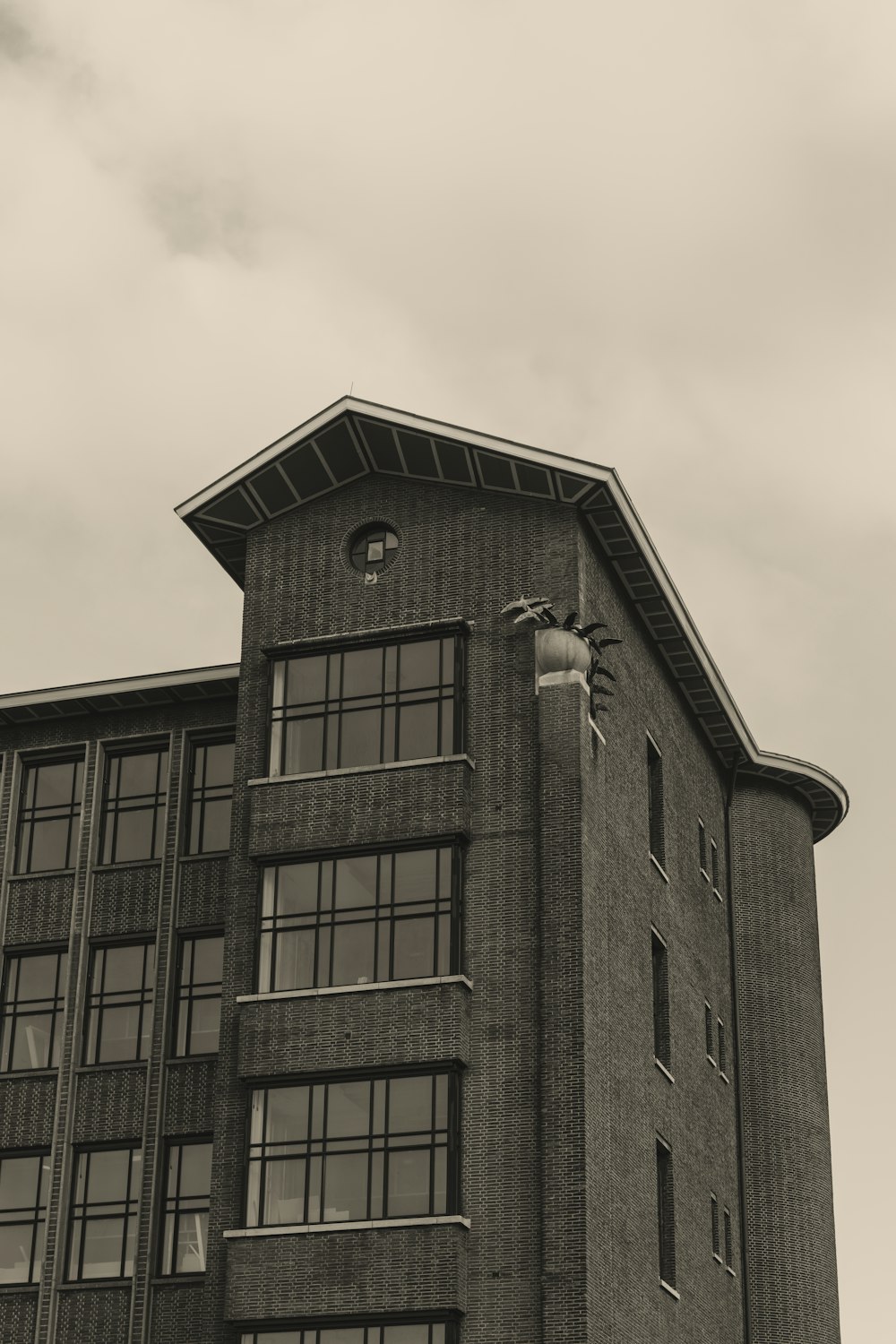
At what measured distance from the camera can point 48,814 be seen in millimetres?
44344

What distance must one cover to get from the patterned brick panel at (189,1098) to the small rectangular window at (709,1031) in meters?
11.1

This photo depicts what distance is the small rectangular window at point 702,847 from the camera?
46188mm

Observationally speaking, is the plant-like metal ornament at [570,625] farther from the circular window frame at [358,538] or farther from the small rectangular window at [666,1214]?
the small rectangular window at [666,1214]

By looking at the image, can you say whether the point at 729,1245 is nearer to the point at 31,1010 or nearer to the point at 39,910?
the point at 31,1010

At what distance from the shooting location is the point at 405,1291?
110ft

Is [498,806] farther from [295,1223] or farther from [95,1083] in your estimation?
[95,1083]

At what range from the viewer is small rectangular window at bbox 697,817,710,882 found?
4619cm

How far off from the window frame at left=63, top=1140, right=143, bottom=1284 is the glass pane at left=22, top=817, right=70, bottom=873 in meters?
6.22

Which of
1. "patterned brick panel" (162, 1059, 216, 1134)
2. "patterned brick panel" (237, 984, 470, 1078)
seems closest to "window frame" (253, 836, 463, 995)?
"patterned brick panel" (237, 984, 470, 1078)

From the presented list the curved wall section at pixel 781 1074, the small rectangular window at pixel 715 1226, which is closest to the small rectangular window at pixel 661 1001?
the small rectangular window at pixel 715 1226

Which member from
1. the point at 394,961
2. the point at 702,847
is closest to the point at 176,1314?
the point at 394,961

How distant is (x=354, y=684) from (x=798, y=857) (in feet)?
54.7

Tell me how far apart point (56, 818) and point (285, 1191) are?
12029 millimetres

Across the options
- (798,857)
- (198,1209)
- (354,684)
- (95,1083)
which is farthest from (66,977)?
(798,857)
